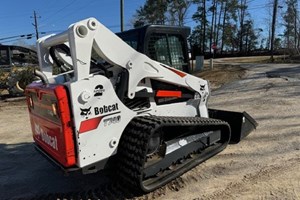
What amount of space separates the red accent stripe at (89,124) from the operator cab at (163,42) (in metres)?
1.27

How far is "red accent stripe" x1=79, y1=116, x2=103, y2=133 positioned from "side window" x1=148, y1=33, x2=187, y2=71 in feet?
4.46

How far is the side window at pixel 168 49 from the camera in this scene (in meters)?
4.46

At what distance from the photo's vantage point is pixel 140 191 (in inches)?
151

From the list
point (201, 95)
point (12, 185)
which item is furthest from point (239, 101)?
point (12, 185)

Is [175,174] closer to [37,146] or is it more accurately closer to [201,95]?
[201,95]

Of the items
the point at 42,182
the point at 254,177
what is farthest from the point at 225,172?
the point at 42,182

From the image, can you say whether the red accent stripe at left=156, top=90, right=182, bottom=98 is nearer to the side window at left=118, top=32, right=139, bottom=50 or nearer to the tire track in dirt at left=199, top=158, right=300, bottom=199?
the side window at left=118, top=32, right=139, bottom=50

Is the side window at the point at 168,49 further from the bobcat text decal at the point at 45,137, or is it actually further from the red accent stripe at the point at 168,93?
the bobcat text decal at the point at 45,137

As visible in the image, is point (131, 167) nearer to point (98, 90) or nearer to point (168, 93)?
point (98, 90)

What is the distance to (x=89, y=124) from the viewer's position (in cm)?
343

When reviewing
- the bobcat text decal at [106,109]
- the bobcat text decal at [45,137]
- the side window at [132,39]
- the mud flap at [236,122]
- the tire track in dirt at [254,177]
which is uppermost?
the side window at [132,39]

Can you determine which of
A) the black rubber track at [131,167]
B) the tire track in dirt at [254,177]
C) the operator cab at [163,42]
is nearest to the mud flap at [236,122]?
the tire track in dirt at [254,177]

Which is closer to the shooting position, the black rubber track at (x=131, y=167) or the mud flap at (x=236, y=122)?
the black rubber track at (x=131, y=167)

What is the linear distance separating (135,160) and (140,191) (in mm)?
428
